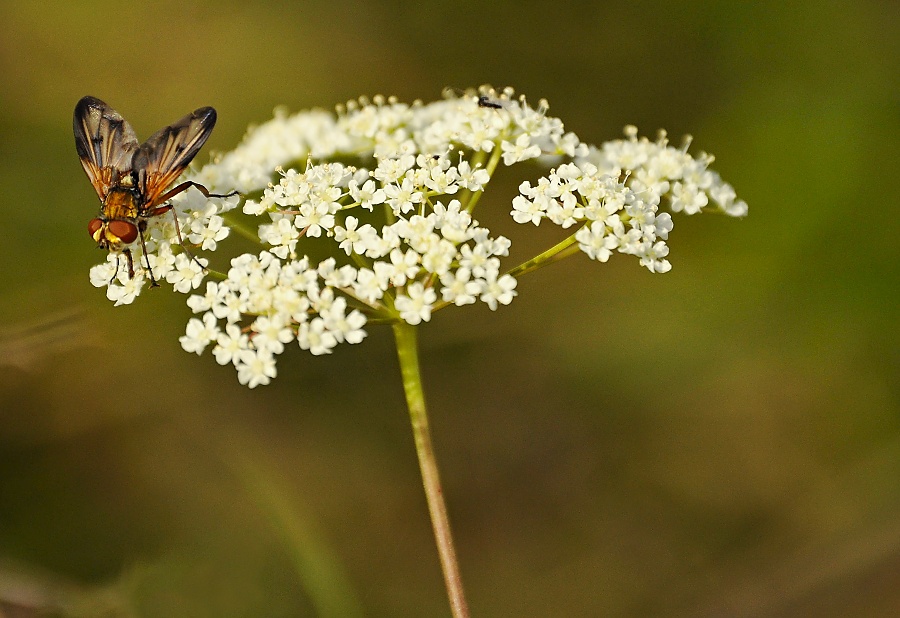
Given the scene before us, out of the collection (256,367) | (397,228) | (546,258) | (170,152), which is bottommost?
(256,367)

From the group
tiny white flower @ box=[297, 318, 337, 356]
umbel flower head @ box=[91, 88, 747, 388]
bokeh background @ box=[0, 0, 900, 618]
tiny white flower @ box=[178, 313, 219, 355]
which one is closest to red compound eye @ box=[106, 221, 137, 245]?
umbel flower head @ box=[91, 88, 747, 388]

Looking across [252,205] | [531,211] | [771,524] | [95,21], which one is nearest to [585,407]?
[771,524]

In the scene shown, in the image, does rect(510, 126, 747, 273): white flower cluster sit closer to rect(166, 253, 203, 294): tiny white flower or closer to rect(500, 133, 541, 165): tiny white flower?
rect(500, 133, 541, 165): tiny white flower

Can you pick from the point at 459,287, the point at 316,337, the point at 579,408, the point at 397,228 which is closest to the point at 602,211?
the point at 459,287

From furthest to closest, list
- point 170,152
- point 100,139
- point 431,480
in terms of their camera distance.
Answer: point 100,139 → point 170,152 → point 431,480

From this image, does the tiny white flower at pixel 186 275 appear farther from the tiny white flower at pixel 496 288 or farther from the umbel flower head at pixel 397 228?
the tiny white flower at pixel 496 288

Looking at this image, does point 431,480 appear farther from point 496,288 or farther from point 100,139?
point 100,139

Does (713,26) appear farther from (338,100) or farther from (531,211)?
(531,211)
